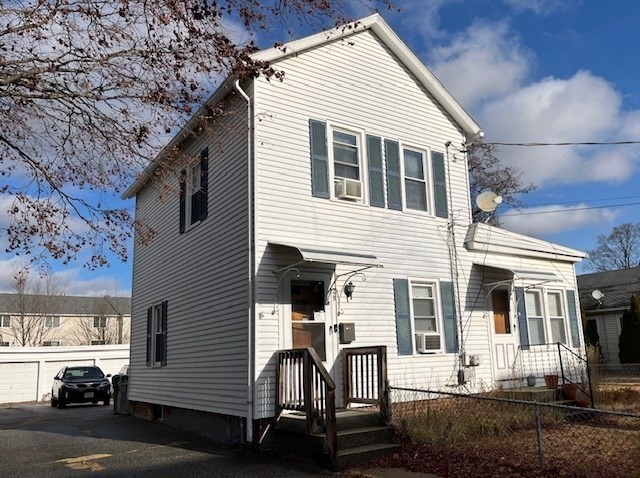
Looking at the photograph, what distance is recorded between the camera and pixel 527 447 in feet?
25.4

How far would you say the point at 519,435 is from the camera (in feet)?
28.6

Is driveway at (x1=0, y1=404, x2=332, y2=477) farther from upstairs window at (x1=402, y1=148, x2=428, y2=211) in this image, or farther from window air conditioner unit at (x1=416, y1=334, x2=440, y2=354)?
upstairs window at (x1=402, y1=148, x2=428, y2=211)

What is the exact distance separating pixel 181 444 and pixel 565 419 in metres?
6.88

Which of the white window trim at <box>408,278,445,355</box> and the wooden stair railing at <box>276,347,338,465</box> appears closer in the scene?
the wooden stair railing at <box>276,347,338,465</box>

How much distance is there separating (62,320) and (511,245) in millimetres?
46092

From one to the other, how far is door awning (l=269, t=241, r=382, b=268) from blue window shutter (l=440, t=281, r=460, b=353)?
2540mm

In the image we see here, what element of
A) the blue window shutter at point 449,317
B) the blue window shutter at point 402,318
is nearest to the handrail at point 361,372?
the blue window shutter at point 402,318

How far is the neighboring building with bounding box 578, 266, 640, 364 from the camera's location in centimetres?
2775

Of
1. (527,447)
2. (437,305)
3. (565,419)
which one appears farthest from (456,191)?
(527,447)

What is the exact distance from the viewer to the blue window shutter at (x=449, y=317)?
446 inches

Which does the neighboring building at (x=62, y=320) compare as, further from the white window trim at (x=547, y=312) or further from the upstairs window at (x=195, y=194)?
the white window trim at (x=547, y=312)

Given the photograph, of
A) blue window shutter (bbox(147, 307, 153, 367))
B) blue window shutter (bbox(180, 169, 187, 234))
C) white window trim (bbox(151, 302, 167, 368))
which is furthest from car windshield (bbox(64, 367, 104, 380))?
blue window shutter (bbox(180, 169, 187, 234))

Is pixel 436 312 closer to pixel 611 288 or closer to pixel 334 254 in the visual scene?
pixel 334 254

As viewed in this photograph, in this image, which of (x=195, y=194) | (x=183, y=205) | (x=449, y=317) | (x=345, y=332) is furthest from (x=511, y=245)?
(x=183, y=205)
